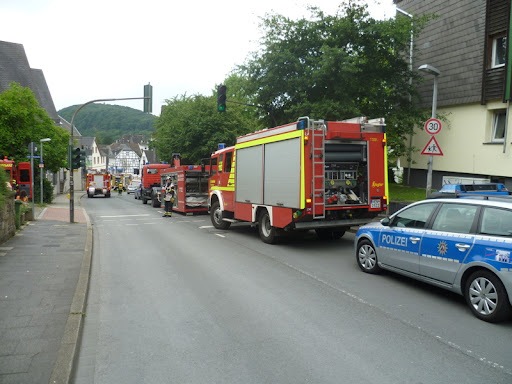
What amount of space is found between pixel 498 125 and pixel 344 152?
9.34m

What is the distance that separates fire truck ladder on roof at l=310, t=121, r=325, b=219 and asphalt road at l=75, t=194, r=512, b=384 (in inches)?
56.5

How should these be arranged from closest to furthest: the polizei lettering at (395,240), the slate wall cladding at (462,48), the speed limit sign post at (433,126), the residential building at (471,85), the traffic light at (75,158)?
the polizei lettering at (395,240), the speed limit sign post at (433,126), the residential building at (471,85), the slate wall cladding at (462,48), the traffic light at (75,158)

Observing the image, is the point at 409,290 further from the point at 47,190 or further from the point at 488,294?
the point at 47,190

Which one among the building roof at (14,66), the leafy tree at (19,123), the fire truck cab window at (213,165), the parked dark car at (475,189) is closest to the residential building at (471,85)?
the parked dark car at (475,189)

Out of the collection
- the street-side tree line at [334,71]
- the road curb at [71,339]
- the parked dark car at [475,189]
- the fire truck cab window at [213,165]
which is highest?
the street-side tree line at [334,71]

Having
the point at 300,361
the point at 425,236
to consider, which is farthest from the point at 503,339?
the point at 300,361

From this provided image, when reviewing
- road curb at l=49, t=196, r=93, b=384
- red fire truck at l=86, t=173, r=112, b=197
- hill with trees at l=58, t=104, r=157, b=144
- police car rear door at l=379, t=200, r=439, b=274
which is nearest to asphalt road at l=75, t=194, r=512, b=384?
road curb at l=49, t=196, r=93, b=384

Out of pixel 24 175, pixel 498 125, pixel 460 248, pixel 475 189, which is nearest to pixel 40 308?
pixel 460 248

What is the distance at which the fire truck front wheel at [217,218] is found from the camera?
15198 millimetres

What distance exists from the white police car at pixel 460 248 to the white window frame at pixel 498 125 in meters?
11.7

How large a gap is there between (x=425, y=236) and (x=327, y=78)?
10.3 metres

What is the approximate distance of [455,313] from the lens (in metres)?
5.74

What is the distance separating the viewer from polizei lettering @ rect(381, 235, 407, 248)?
6957 mm

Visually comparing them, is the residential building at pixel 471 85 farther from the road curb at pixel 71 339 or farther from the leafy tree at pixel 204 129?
the road curb at pixel 71 339
